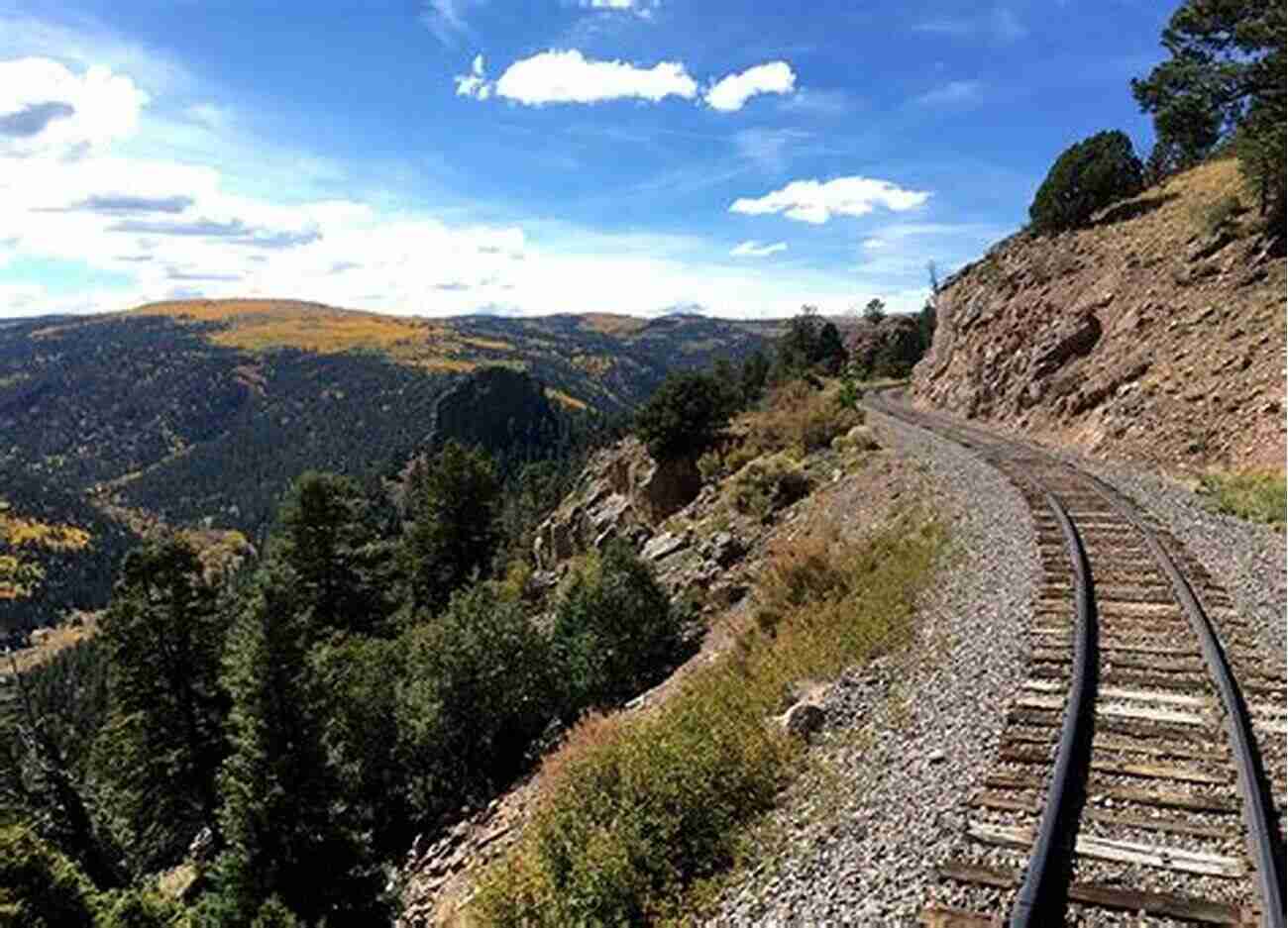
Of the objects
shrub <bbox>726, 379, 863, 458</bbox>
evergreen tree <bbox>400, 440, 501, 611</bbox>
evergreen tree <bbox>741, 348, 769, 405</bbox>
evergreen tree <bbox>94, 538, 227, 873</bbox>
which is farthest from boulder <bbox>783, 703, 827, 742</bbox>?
evergreen tree <bbox>741, 348, 769, 405</bbox>

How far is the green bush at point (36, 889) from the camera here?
50.6 feet

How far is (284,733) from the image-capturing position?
18.5 m

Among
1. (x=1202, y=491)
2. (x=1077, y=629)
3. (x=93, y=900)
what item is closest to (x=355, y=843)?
(x=93, y=900)

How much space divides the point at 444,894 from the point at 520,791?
Answer: 3.55 meters

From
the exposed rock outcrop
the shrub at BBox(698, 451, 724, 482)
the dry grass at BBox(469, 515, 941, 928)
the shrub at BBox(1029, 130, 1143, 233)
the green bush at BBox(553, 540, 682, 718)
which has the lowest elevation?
the green bush at BBox(553, 540, 682, 718)

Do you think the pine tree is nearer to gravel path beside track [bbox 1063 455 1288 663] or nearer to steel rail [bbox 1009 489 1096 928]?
steel rail [bbox 1009 489 1096 928]

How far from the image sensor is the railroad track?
6629 mm

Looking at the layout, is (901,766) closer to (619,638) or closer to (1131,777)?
(1131,777)

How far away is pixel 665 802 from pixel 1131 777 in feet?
14.0

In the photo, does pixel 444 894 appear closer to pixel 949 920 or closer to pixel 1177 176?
pixel 949 920

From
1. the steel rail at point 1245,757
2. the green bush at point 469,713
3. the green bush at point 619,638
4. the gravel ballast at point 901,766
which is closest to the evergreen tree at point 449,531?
the green bush at point 469,713

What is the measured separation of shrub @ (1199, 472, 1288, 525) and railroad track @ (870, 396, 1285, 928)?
6261 mm

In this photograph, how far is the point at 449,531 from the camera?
4684 cm

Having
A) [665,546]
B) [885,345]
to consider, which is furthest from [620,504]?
[885,345]
